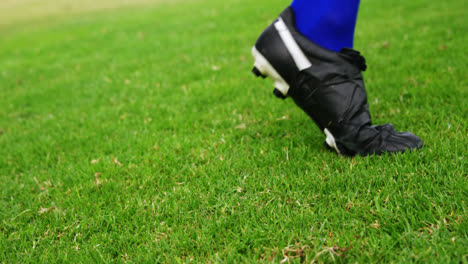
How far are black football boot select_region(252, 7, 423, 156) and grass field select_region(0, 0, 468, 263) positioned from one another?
0.11 m

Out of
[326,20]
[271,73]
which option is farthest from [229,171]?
[326,20]

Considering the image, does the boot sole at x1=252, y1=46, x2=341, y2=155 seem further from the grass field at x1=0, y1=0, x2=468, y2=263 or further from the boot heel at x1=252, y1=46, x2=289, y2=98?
the grass field at x1=0, y1=0, x2=468, y2=263

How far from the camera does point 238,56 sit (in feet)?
17.3

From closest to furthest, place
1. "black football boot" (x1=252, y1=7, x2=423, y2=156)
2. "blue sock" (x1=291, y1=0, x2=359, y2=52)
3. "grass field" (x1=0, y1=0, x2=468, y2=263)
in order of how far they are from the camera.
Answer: "grass field" (x1=0, y1=0, x2=468, y2=263) → "black football boot" (x1=252, y1=7, x2=423, y2=156) → "blue sock" (x1=291, y1=0, x2=359, y2=52)

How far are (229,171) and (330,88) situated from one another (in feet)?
2.84

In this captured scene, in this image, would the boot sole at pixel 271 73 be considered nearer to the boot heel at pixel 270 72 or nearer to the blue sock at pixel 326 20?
the boot heel at pixel 270 72

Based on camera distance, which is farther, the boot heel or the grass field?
the boot heel

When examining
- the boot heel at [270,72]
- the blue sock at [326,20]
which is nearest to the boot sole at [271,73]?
the boot heel at [270,72]

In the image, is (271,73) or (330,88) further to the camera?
(271,73)

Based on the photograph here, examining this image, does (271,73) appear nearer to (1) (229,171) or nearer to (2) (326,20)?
(2) (326,20)

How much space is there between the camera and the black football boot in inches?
82.9

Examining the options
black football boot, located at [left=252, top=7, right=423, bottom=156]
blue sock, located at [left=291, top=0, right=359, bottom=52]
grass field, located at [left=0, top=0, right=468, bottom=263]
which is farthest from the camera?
blue sock, located at [left=291, top=0, right=359, bottom=52]

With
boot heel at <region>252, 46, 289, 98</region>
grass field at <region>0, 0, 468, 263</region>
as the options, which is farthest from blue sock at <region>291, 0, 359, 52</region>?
grass field at <region>0, 0, 468, 263</region>

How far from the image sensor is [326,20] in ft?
7.30
